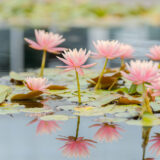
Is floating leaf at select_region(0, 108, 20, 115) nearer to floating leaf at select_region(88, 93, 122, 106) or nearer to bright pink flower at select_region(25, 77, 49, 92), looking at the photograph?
bright pink flower at select_region(25, 77, 49, 92)

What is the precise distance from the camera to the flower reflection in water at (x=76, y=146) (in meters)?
0.99

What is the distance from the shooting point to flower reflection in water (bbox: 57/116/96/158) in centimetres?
99

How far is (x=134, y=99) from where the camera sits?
144 centimetres

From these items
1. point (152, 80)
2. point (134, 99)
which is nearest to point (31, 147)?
point (152, 80)

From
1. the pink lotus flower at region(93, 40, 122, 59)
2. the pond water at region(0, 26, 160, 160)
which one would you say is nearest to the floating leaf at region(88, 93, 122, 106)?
the pond water at region(0, 26, 160, 160)

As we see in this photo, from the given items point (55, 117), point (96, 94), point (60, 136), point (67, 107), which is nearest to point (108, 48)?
point (96, 94)

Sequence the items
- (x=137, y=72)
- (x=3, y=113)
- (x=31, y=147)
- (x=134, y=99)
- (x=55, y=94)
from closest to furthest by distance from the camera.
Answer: (x=31, y=147), (x=137, y=72), (x=3, y=113), (x=134, y=99), (x=55, y=94)

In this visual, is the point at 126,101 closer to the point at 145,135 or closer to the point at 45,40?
the point at 145,135

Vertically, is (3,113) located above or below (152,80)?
below

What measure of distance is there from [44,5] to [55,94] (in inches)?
296

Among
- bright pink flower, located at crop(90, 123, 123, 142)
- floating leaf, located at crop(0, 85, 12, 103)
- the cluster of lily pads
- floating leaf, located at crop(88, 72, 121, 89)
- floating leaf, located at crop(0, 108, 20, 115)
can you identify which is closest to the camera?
bright pink flower, located at crop(90, 123, 123, 142)

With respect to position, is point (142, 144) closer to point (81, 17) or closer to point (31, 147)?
point (31, 147)

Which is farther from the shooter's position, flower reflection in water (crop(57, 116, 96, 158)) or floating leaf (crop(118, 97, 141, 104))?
floating leaf (crop(118, 97, 141, 104))

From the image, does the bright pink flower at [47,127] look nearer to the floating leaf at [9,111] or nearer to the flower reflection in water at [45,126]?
the flower reflection in water at [45,126]
